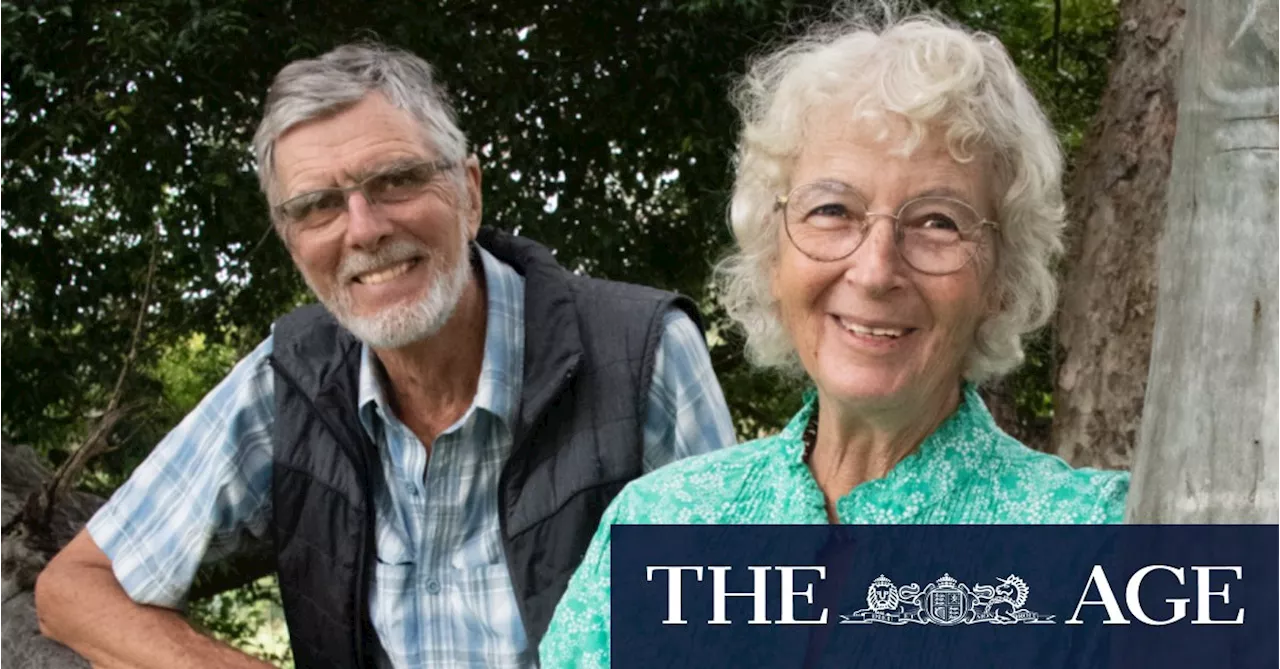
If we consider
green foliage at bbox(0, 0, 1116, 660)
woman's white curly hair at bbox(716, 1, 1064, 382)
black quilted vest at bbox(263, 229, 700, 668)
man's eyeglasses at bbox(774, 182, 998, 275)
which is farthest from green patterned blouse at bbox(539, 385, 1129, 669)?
green foliage at bbox(0, 0, 1116, 660)

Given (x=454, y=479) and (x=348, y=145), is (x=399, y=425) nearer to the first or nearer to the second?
(x=454, y=479)

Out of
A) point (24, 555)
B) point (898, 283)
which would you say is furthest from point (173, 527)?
point (898, 283)

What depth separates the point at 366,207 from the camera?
2779mm

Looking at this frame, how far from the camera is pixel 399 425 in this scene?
110 inches

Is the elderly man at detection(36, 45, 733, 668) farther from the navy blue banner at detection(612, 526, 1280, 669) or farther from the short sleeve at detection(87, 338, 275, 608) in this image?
the navy blue banner at detection(612, 526, 1280, 669)

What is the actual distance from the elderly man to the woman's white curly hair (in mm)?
826

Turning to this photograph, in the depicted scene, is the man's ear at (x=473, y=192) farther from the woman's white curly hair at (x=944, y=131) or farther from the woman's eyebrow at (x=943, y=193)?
the woman's eyebrow at (x=943, y=193)

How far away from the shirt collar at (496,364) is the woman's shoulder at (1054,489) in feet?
3.83

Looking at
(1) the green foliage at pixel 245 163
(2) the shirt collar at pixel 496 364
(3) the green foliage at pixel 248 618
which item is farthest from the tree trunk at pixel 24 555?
(3) the green foliage at pixel 248 618

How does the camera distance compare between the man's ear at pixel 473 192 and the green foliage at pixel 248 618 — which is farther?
the green foliage at pixel 248 618

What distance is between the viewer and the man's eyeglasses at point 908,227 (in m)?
1.69

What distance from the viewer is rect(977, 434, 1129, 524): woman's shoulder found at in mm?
1674

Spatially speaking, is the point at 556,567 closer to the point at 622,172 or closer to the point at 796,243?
the point at 796,243

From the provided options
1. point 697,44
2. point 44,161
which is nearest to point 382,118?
point 697,44
